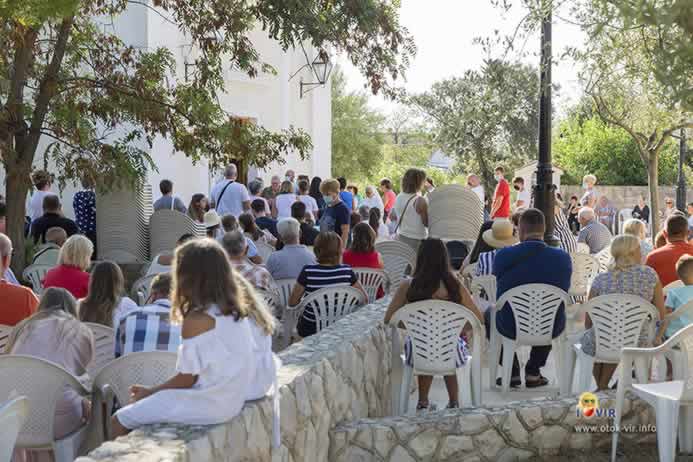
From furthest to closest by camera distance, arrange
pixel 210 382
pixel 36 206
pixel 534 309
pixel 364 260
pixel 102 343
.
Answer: pixel 36 206
pixel 364 260
pixel 534 309
pixel 102 343
pixel 210 382

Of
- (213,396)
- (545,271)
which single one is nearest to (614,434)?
(545,271)

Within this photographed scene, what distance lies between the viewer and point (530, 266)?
26.9ft

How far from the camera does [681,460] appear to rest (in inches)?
245

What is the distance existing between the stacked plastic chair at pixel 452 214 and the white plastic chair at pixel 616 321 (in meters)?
5.73

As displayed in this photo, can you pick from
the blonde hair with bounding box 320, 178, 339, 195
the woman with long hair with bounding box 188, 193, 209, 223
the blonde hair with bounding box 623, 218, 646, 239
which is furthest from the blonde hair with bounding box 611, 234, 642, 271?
the blonde hair with bounding box 320, 178, 339, 195

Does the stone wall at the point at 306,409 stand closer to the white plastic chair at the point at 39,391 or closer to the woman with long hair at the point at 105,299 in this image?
the white plastic chair at the point at 39,391

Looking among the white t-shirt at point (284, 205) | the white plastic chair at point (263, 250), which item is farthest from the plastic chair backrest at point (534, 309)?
the white t-shirt at point (284, 205)

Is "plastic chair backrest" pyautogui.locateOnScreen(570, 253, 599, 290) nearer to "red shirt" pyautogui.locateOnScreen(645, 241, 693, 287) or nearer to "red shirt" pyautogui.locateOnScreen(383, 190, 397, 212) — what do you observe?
"red shirt" pyautogui.locateOnScreen(645, 241, 693, 287)

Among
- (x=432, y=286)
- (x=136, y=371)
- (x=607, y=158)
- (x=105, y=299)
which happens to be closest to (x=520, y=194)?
(x=432, y=286)

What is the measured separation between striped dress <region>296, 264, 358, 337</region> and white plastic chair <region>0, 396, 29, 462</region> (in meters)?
4.27

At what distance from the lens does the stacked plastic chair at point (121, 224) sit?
13.6 m

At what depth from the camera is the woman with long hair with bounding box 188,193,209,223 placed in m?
13.3

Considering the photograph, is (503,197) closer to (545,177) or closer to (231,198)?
(231,198)

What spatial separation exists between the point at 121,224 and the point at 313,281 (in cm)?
588
